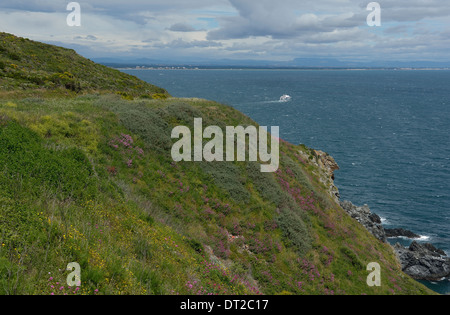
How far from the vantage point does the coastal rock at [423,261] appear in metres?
35.2

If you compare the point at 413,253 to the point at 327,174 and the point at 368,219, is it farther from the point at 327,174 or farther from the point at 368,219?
the point at 327,174

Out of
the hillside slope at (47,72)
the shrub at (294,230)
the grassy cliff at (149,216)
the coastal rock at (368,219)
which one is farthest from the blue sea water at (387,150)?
the hillside slope at (47,72)

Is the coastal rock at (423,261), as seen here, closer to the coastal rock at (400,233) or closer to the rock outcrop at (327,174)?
the coastal rock at (400,233)

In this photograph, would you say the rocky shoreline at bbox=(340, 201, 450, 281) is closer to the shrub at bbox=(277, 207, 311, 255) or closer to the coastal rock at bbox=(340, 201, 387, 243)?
the coastal rock at bbox=(340, 201, 387, 243)

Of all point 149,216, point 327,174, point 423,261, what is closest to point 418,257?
point 423,261

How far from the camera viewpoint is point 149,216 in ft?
47.5

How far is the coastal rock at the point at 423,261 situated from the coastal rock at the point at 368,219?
9.45 feet

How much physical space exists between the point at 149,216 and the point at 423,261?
38.5 meters

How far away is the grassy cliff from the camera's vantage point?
8.25m

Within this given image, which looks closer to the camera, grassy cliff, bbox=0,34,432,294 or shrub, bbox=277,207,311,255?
grassy cliff, bbox=0,34,432,294

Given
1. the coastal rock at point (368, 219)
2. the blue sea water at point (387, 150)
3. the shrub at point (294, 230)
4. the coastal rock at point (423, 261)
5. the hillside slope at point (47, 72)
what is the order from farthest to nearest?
the blue sea water at point (387, 150)
the coastal rock at point (368, 219)
the hillside slope at point (47, 72)
the coastal rock at point (423, 261)
the shrub at point (294, 230)

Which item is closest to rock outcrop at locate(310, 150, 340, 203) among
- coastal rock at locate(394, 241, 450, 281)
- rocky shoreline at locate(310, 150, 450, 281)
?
rocky shoreline at locate(310, 150, 450, 281)

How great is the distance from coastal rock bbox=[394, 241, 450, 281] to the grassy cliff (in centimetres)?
836

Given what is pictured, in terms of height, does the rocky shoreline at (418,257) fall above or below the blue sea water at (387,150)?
below
